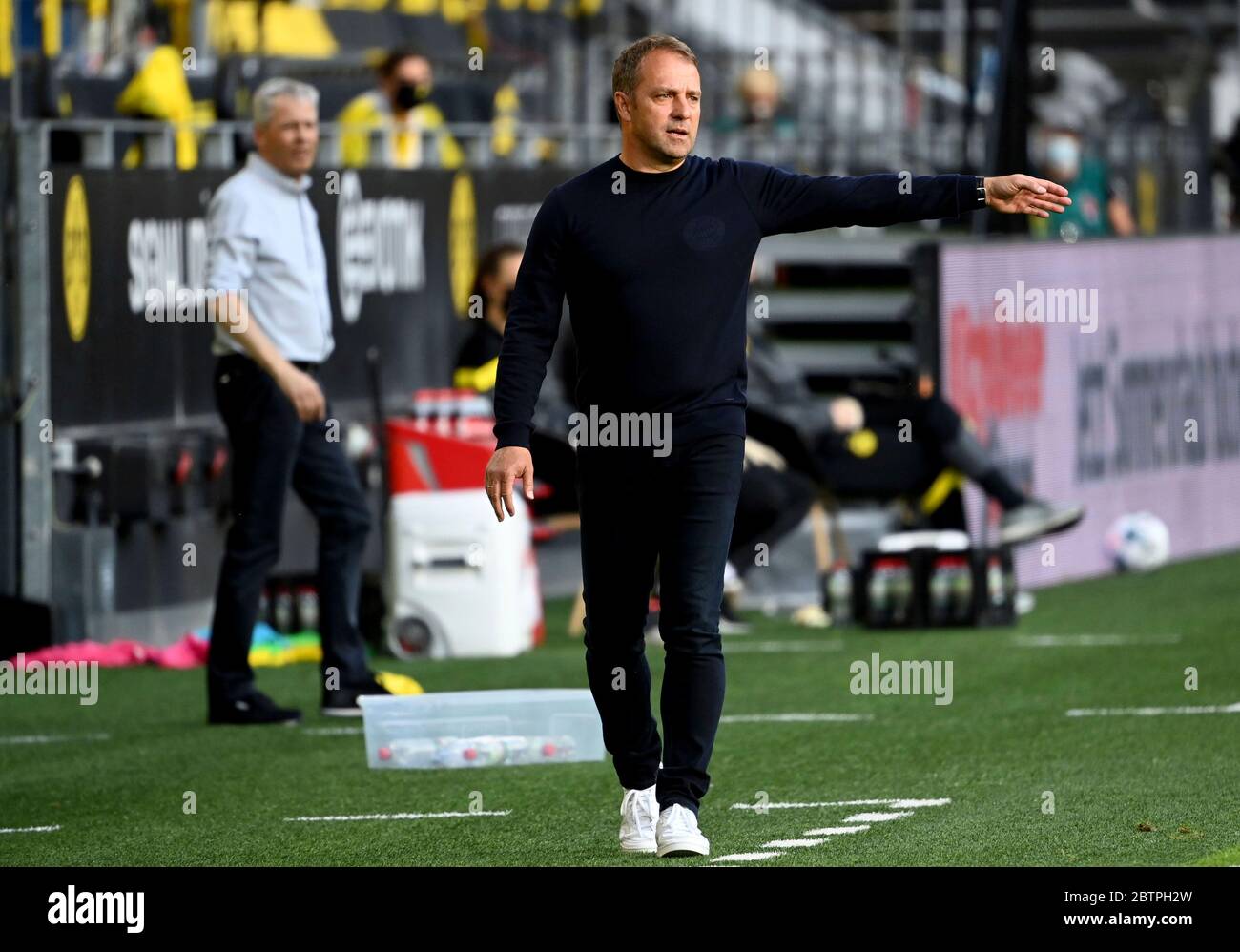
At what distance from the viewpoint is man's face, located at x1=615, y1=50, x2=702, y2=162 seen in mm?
6805

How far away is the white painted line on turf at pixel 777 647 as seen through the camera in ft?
40.6

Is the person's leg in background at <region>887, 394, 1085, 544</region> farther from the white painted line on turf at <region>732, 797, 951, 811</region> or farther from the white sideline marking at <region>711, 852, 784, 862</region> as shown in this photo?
the white sideline marking at <region>711, 852, 784, 862</region>

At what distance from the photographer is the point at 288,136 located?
397 inches

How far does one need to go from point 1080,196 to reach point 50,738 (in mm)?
10435

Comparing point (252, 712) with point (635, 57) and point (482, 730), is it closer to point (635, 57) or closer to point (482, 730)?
point (482, 730)

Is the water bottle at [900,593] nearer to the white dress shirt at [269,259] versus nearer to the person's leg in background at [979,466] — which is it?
the person's leg in background at [979,466]

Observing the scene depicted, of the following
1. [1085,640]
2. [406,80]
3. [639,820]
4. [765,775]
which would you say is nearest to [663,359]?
[639,820]

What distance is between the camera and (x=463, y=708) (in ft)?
29.8

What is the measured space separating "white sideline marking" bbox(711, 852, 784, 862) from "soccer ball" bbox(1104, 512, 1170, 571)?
9.32 meters

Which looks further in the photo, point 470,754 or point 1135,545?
point 1135,545

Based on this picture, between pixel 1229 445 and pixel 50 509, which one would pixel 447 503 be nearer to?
pixel 50 509
